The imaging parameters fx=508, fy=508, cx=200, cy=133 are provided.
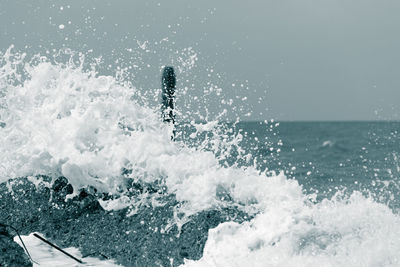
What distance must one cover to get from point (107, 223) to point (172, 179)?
24.3 inches

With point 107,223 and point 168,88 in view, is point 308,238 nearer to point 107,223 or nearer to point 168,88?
point 107,223

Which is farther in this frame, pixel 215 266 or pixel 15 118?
pixel 15 118

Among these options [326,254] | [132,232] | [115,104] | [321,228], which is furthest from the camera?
[115,104]

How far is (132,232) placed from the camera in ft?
12.6

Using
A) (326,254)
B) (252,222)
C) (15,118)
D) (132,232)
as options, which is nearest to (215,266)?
(252,222)

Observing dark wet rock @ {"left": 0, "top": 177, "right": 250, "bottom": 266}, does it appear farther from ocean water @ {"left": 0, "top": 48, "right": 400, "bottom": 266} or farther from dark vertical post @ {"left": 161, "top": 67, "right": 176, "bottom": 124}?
dark vertical post @ {"left": 161, "top": 67, "right": 176, "bottom": 124}

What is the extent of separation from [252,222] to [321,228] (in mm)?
481

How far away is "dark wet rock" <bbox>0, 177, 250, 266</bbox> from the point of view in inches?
142

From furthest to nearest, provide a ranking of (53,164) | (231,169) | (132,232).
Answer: (53,164) → (231,169) → (132,232)

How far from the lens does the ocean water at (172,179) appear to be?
3129 mm

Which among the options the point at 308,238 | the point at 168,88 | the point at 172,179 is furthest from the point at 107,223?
the point at 168,88

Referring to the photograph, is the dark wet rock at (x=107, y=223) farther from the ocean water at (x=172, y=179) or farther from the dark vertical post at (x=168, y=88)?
the dark vertical post at (x=168, y=88)

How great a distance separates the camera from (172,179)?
4.11 metres

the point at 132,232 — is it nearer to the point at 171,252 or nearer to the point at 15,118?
the point at 171,252
